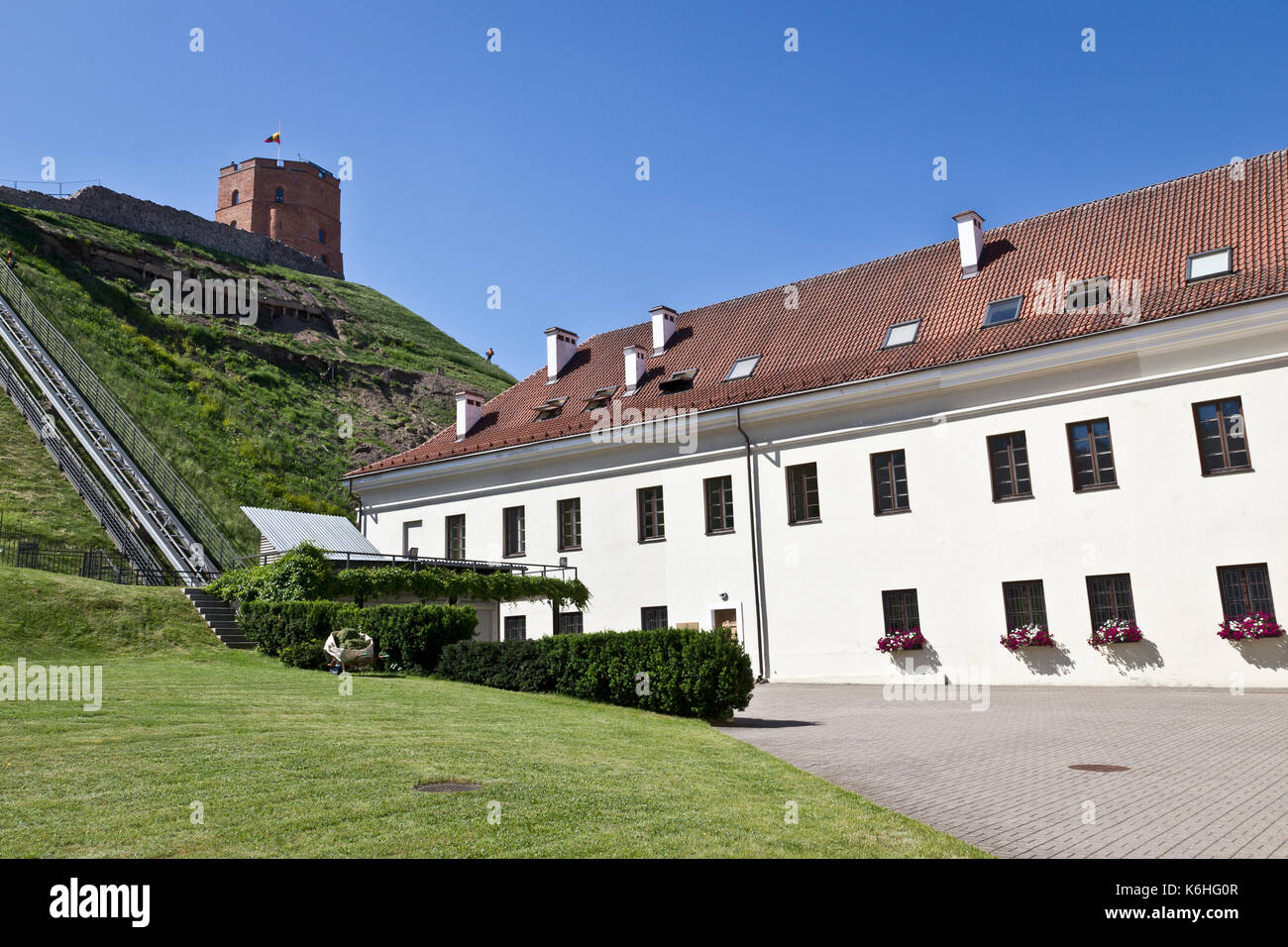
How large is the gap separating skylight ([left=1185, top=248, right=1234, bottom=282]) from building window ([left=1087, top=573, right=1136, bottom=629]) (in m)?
7.24

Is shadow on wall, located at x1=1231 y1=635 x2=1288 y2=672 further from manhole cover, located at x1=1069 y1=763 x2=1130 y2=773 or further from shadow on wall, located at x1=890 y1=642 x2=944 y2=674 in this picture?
manhole cover, located at x1=1069 y1=763 x2=1130 y2=773

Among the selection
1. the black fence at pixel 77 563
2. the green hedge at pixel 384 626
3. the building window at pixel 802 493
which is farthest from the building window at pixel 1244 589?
the black fence at pixel 77 563

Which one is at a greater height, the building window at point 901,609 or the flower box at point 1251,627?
the building window at point 901,609

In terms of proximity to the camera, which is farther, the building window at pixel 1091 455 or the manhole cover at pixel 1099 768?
the building window at pixel 1091 455

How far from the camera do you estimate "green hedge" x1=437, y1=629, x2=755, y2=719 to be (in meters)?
14.7

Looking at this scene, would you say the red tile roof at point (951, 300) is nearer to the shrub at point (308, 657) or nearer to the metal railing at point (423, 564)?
the metal railing at point (423, 564)

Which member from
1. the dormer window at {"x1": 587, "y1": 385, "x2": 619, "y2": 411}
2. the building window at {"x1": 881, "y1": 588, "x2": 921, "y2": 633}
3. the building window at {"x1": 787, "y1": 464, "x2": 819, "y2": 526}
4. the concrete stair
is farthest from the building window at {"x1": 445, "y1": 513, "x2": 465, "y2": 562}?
the building window at {"x1": 881, "y1": 588, "x2": 921, "y2": 633}

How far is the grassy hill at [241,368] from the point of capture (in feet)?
144

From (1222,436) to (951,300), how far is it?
8.30 m

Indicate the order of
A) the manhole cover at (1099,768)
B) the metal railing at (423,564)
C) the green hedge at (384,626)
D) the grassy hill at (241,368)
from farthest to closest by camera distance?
1. the grassy hill at (241,368)
2. the metal railing at (423,564)
3. the green hedge at (384,626)
4. the manhole cover at (1099,768)

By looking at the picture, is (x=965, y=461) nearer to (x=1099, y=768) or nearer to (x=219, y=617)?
(x=1099, y=768)

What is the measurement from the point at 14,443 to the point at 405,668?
2418cm

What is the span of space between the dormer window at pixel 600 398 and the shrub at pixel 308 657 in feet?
48.2
